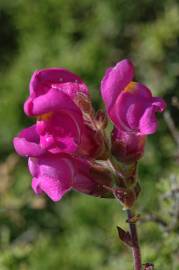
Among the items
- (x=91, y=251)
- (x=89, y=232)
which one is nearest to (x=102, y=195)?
(x=91, y=251)

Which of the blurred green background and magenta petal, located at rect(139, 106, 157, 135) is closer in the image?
magenta petal, located at rect(139, 106, 157, 135)

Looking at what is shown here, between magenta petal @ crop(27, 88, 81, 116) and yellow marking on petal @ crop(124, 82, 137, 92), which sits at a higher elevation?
magenta petal @ crop(27, 88, 81, 116)

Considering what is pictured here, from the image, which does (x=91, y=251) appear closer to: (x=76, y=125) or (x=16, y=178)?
(x=16, y=178)

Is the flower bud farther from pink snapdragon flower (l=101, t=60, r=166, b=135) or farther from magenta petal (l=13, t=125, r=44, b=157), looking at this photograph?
magenta petal (l=13, t=125, r=44, b=157)

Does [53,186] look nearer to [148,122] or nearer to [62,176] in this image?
[62,176]

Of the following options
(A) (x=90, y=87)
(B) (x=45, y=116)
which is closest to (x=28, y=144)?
(B) (x=45, y=116)

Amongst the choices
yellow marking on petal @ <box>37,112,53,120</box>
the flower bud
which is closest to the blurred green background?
the flower bud
